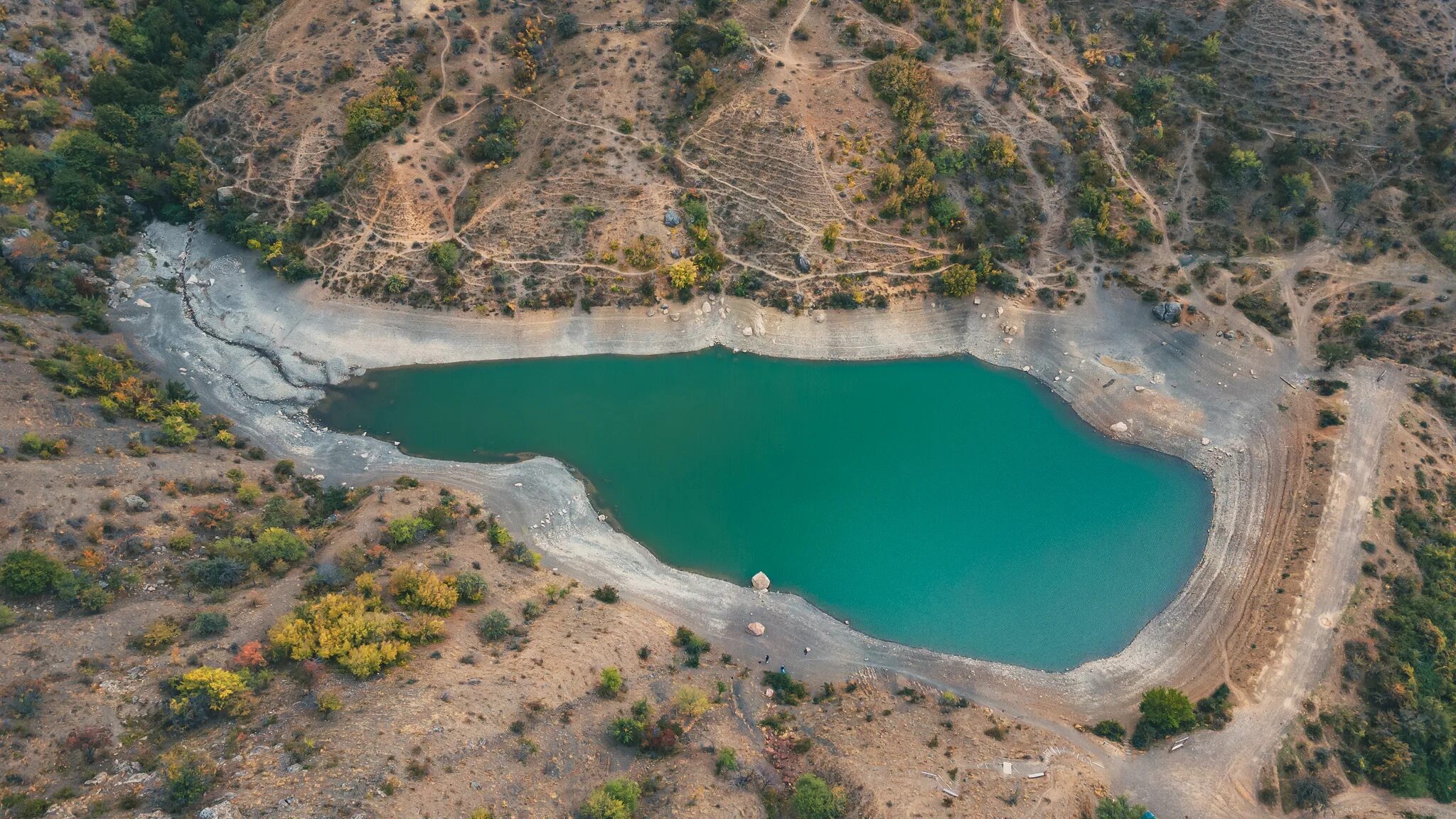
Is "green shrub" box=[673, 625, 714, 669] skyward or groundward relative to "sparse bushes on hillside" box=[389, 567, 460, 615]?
groundward

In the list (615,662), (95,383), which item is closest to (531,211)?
(95,383)

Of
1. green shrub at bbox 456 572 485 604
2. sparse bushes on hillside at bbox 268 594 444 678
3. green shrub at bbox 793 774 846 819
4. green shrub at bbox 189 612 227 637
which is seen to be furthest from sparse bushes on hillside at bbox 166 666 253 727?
green shrub at bbox 793 774 846 819

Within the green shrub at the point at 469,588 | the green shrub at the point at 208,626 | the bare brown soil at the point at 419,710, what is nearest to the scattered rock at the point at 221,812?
the bare brown soil at the point at 419,710

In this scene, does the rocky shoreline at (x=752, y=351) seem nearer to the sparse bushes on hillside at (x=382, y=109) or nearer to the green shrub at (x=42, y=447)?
the green shrub at (x=42, y=447)

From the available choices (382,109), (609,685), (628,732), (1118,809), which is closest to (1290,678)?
(1118,809)

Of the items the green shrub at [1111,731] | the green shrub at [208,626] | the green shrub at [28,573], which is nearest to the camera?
the green shrub at [28,573]

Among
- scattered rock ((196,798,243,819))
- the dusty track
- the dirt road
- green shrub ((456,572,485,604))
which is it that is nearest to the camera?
scattered rock ((196,798,243,819))

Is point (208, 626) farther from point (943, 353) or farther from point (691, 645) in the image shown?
point (943, 353)

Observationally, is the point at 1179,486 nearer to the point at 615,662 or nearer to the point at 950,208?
the point at 950,208

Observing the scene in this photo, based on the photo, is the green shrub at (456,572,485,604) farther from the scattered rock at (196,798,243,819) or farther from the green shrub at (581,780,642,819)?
the scattered rock at (196,798,243,819)
